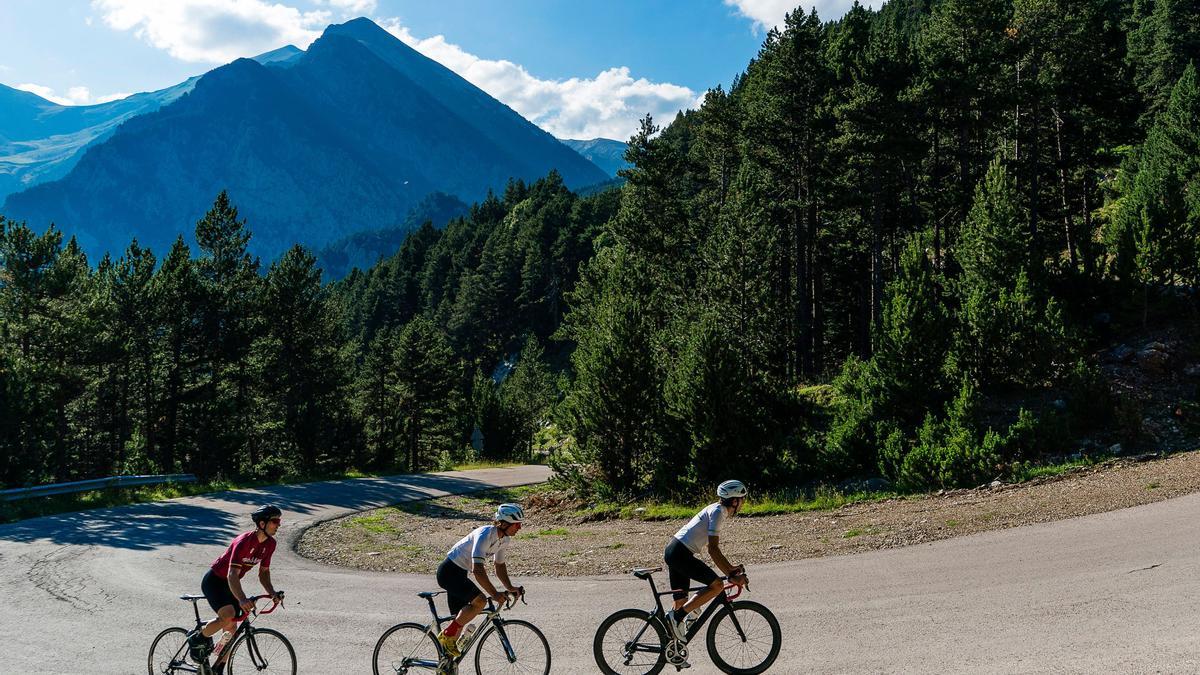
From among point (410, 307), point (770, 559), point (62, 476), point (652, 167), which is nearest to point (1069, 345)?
point (770, 559)

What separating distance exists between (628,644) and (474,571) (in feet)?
6.73

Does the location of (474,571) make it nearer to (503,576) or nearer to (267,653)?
(503,576)

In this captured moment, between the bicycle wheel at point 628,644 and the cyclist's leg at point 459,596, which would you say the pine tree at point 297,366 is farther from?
the bicycle wheel at point 628,644

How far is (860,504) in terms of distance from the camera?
58.6 ft

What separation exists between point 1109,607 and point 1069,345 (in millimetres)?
15038

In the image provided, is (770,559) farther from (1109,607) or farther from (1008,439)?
(1008,439)

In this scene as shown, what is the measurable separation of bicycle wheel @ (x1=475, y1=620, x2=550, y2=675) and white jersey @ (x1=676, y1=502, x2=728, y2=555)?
6.59ft

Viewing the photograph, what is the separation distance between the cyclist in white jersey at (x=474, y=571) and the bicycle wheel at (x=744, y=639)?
250 cm

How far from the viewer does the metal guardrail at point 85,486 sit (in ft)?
69.0

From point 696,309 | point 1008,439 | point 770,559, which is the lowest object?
point 770,559

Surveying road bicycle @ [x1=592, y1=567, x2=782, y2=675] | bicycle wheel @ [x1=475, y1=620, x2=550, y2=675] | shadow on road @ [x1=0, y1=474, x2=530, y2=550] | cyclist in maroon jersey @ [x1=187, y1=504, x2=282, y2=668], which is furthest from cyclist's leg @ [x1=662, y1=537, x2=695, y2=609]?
shadow on road @ [x1=0, y1=474, x2=530, y2=550]

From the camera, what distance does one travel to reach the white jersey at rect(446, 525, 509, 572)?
7.51m

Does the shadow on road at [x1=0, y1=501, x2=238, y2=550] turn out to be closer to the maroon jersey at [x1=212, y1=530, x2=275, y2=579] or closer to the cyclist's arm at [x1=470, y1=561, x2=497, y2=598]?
the maroon jersey at [x1=212, y1=530, x2=275, y2=579]

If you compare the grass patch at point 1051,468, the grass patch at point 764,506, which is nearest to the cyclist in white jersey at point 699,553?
the grass patch at point 764,506
